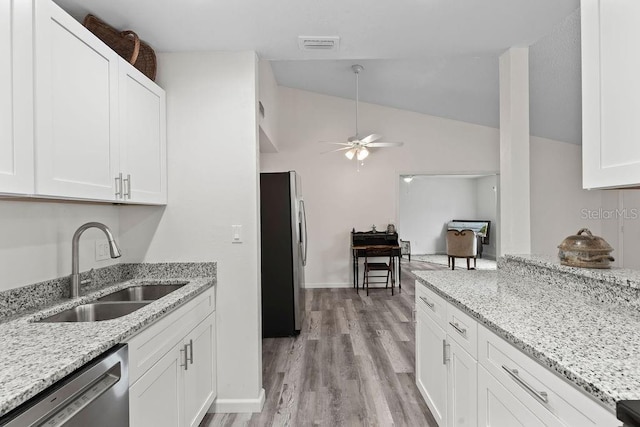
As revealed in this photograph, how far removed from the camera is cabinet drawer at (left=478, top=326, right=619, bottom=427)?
2.86ft

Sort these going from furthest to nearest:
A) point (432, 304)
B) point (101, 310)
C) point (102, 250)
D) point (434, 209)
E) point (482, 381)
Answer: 1. point (434, 209)
2. point (102, 250)
3. point (432, 304)
4. point (101, 310)
5. point (482, 381)

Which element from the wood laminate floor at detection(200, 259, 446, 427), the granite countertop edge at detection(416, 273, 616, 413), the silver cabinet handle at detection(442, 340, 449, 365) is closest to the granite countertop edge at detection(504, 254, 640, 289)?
the granite countertop edge at detection(416, 273, 616, 413)

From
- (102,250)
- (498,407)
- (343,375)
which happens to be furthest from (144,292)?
(498,407)

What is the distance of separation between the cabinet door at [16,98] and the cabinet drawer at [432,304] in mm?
1891

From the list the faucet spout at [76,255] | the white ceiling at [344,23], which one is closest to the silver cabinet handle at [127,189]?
the faucet spout at [76,255]

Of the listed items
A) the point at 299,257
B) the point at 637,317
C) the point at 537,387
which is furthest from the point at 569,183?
the point at 537,387

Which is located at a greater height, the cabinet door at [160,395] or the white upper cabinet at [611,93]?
the white upper cabinet at [611,93]

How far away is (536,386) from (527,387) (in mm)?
44

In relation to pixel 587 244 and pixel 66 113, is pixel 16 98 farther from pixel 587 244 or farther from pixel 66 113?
pixel 587 244

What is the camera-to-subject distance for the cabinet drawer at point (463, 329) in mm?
1504

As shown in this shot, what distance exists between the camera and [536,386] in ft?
3.51

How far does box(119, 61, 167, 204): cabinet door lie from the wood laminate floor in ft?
4.95

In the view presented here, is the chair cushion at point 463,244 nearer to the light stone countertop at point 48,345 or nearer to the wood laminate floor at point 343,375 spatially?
the wood laminate floor at point 343,375

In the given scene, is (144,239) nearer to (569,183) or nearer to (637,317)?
(637,317)
